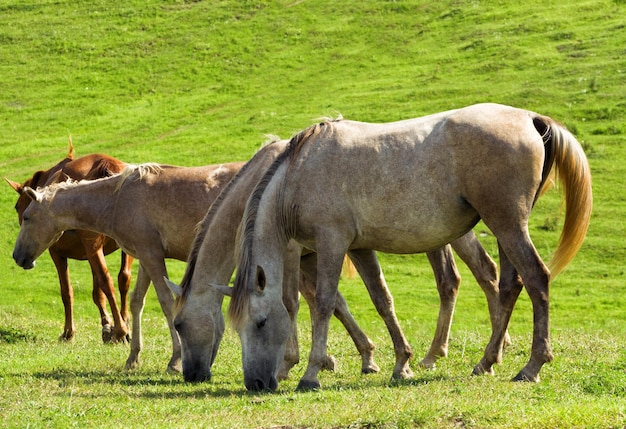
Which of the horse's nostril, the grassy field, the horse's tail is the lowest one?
the grassy field

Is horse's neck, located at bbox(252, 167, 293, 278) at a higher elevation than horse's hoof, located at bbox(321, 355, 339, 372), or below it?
higher

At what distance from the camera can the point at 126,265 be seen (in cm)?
1717

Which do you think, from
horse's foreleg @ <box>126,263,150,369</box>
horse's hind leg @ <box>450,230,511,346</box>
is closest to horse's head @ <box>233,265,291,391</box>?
horse's foreleg @ <box>126,263,150,369</box>

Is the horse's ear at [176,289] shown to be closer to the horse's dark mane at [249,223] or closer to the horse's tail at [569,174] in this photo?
the horse's dark mane at [249,223]

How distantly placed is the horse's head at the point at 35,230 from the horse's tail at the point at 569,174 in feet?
23.2

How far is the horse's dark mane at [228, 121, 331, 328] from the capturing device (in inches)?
392

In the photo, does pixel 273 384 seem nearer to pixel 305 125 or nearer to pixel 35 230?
pixel 35 230

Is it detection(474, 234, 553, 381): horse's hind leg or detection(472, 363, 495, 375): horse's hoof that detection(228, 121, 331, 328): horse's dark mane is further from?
detection(472, 363, 495, 375): horse's hoof

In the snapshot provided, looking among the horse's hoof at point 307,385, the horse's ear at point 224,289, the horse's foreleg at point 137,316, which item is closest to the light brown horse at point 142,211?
the horse's foreleg at point 137,316

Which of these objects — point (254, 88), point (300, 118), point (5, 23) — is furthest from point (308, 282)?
point (5, 23)

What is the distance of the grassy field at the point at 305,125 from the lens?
8719 millimetres

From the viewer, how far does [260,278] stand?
1005 cm

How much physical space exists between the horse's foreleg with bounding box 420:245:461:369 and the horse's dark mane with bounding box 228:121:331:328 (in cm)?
285

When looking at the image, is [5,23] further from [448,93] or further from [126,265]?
[126,265]
